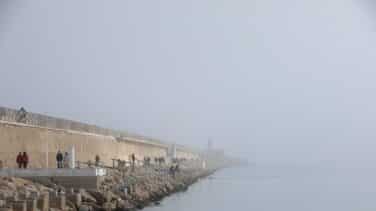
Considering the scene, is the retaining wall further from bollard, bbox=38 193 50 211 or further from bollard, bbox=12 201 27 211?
bollard, bbox=12 201 27 211

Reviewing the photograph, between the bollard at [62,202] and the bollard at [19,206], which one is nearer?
the bollard at [19,206]

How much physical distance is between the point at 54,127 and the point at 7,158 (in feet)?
19.1

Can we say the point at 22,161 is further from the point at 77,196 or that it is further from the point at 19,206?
the point at 19,206

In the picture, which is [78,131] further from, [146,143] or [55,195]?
[146,143]

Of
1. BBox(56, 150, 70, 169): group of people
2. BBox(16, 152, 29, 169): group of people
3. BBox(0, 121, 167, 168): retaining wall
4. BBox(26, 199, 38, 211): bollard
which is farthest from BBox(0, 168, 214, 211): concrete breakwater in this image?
BBox(0, 121, 167, 168): retaining wall

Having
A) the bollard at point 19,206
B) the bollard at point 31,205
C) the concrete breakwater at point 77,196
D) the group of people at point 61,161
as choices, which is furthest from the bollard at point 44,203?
the group of people at point 61,161

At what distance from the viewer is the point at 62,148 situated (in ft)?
91.0

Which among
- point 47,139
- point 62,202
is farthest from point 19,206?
point 47,139

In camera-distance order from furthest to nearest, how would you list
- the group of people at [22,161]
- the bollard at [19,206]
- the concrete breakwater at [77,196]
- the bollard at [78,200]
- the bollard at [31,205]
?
the group of people at [22,161] → the bollard at [78,200] → the concrete breakwater at [77,196] → the bollard at [31,205] → the bollard at [19,206]

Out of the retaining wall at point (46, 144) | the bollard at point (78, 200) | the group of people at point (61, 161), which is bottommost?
the bollard at point (78, 200)

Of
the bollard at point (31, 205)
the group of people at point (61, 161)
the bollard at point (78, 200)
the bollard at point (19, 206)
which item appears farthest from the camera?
the group of people at point (61, 161)

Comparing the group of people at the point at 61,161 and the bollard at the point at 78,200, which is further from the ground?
the group of people at the point at 61,161

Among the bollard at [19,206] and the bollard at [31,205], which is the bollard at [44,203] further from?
the bollard at [19,206]

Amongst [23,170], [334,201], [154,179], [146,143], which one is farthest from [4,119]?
[146,143]
